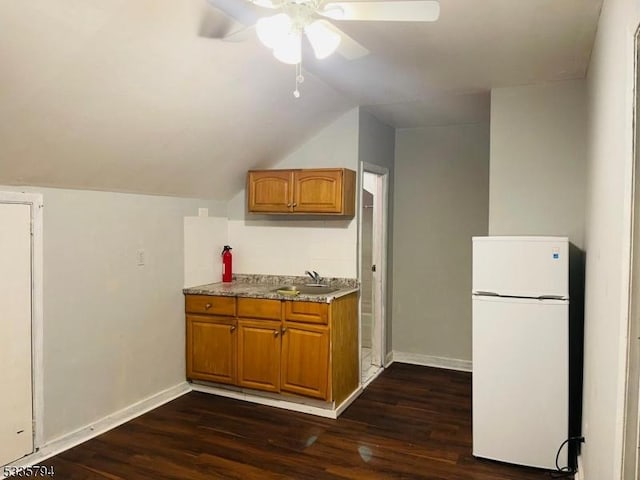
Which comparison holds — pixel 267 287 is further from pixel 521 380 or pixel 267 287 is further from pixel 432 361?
pixel 521 380

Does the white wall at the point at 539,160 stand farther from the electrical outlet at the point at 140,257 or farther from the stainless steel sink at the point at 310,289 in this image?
the electrical outlet at the point at 140,257

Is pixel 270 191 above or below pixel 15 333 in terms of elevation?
above

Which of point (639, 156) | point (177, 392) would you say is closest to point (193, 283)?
point (177, 392)

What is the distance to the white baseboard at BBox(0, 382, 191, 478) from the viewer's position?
2828 mm

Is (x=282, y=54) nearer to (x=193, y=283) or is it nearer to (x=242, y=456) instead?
(x=242, y=456)

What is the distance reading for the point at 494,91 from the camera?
3.45 metres

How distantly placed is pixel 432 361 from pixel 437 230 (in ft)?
4.49

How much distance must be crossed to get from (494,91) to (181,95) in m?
2.23

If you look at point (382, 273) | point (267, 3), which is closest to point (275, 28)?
point (267, 3)

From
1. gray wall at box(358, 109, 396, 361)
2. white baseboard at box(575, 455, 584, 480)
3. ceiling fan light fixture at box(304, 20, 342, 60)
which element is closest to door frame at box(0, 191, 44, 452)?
ceiling fan light fixture at box(304, 20, 342, 60)

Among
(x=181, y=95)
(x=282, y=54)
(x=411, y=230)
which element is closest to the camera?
(x=282, y=54)

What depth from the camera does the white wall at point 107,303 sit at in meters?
2.94

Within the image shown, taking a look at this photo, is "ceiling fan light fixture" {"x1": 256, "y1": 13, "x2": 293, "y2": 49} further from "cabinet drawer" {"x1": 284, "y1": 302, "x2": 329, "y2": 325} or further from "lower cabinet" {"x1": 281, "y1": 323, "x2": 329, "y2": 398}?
"lower cabinet" {"x1": 281, "y1": 323, "x2": 329, "y2": 398}

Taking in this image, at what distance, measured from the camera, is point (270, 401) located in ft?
12.5
